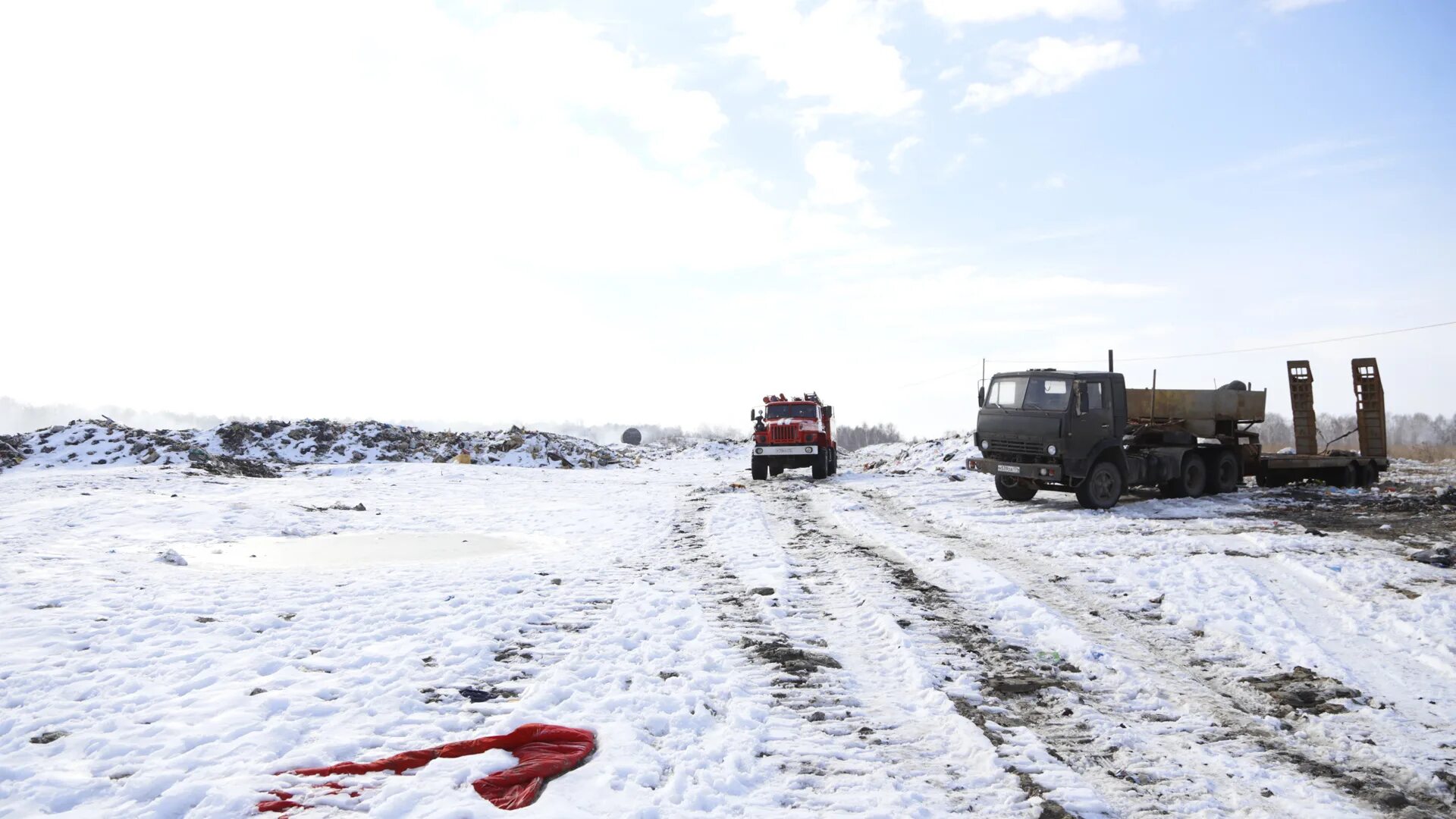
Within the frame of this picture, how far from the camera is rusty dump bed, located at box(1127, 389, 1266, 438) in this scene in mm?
16469

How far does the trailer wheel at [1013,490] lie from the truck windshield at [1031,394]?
1.60 meters

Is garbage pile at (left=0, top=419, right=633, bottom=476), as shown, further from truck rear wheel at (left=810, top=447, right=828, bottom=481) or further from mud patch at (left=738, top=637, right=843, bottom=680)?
mud patch at (left=738, top=637, right=843, bottom=680)

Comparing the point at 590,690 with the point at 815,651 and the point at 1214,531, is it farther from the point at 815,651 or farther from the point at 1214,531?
the point at 1214,531

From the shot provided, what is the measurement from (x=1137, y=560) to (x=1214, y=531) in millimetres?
3146

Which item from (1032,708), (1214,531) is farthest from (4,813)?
(1214,531)

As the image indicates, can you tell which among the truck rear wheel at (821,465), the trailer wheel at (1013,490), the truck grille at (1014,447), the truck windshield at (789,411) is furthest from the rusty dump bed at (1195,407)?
the truck windshield at (789,411)

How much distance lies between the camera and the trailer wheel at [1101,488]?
14250 mm

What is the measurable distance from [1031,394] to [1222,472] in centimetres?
570

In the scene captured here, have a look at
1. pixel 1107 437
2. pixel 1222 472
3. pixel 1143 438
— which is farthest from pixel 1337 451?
pixel 1107 437

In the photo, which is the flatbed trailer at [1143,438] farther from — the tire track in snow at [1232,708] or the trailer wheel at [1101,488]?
the tire track in snow at [1232,708]

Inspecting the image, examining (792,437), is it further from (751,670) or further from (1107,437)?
(751,670)

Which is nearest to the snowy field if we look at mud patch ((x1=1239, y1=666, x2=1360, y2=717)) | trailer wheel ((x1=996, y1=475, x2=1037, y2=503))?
mud patch ((x1=1239, y1=666, x2=1360, y2=717))

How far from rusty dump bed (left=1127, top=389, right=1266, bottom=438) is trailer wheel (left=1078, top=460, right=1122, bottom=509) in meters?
2.35

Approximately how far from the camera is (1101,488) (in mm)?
14445
